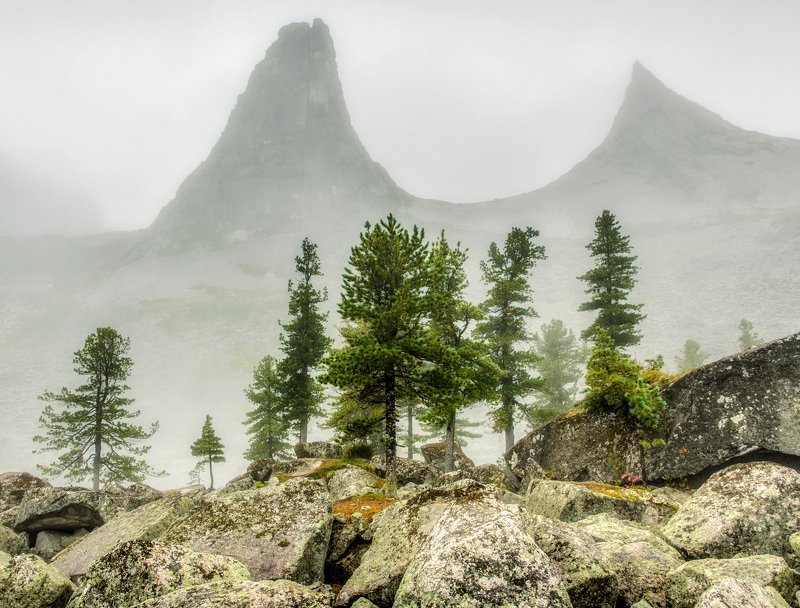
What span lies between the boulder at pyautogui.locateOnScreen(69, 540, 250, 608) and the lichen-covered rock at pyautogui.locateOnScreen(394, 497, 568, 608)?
2.97 m

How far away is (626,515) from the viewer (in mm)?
9695

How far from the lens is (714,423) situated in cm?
1316

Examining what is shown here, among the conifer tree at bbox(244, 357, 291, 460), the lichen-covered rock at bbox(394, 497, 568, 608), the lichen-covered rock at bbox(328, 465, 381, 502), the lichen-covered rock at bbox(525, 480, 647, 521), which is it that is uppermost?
the lichen-covered rock at bbox(394, 497, 568, 608)

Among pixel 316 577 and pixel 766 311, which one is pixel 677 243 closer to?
pixel 766 311

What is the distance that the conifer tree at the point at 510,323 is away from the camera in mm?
28141

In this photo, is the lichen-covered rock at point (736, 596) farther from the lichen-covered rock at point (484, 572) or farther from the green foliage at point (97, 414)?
the green foliage at point (97, 414)

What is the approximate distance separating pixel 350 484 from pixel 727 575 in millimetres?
13323

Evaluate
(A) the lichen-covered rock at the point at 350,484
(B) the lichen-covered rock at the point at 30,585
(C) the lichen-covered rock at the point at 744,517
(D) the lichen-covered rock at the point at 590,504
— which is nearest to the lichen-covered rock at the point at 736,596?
(C) the lichen-covered rock at the point at 744,517

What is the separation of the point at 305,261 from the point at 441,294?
19.0 m

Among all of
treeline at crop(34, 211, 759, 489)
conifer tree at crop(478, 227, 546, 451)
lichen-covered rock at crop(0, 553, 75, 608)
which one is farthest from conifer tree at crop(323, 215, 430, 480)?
lichen-covered rock at crop(0, 553, 75, 608)

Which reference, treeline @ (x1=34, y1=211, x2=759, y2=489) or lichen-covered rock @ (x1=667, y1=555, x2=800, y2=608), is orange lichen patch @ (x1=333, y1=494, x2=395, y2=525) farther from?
treeline @ (x1=34, y1=211, x2=759, y2=489)

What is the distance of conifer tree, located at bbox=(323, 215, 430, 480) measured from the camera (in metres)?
17.5

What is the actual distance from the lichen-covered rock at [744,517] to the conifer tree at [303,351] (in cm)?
2726

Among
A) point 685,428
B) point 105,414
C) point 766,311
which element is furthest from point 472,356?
point 766,311
